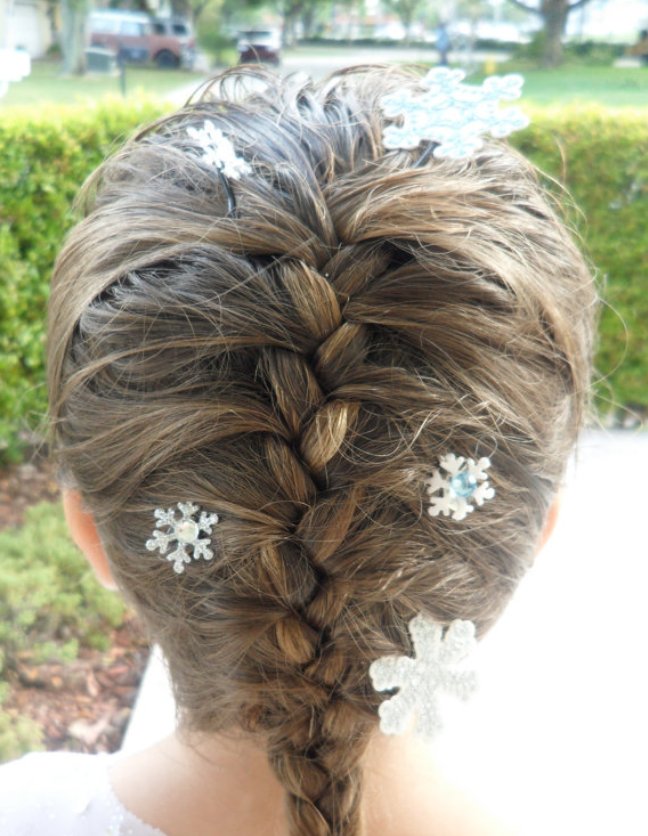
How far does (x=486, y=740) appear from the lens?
2.46 metres

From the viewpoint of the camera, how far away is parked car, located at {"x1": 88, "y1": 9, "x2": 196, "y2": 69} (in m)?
3.49

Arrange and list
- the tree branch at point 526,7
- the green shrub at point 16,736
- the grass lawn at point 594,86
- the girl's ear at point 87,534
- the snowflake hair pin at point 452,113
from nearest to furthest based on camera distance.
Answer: the snowflake hair pin at point 452,113 < the girl's ear at point 87,534 < the green shrub at point 16,736 < the tree branch at point 526,7 < the grass lawn at point 594,86

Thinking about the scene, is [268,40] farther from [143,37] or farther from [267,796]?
[267,796]

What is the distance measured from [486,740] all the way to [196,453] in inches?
77.3

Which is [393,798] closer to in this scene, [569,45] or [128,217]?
[128,217]

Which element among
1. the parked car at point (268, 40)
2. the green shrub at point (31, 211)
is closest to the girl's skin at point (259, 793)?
the green shrub at point (31, 211)

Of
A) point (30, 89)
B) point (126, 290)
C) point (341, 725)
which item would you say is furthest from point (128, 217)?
point (30, 89)

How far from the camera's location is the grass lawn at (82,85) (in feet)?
11.3

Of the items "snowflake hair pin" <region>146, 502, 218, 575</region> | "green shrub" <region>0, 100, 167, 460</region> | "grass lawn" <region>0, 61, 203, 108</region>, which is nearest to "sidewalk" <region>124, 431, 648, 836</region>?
"snowflake hair pin" <region>146, 502, 218, 575</region>

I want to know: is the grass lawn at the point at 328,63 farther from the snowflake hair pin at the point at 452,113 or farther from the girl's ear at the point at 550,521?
the girl's ear at the point at 550,521

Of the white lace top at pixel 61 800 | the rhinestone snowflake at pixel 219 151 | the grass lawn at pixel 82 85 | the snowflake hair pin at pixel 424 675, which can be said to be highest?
the rhinestone snowflake at pixel 219 151

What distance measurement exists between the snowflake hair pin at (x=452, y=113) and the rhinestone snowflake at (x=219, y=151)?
0.17m

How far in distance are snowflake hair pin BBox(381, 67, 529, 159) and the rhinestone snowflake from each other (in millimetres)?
175

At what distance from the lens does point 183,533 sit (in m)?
0.86
